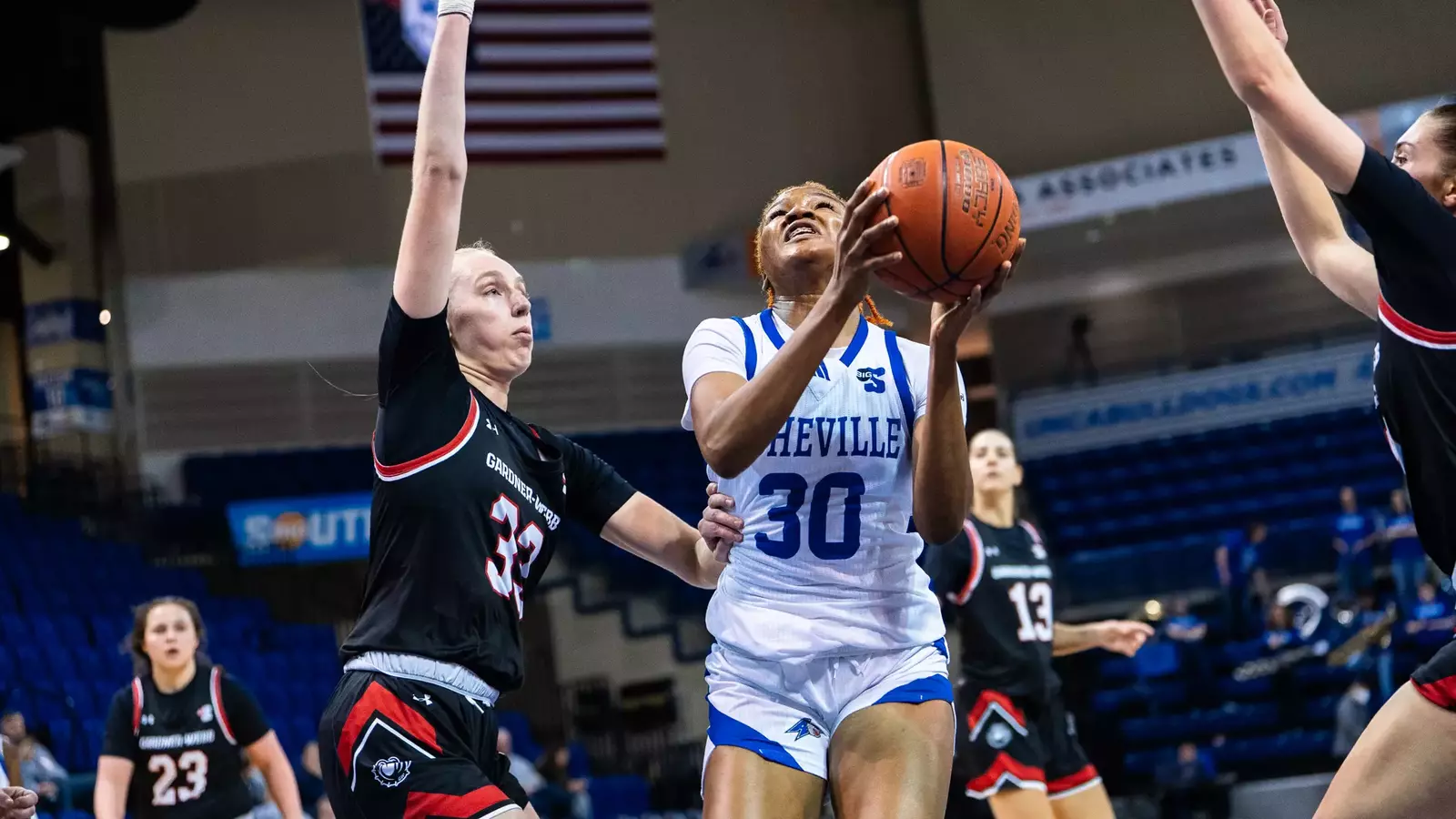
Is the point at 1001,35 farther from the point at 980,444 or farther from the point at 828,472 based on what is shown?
the point at 828,472

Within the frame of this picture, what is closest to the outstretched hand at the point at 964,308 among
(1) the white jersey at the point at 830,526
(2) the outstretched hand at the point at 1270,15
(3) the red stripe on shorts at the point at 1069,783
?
(1) the white jersey at the point at 830,526

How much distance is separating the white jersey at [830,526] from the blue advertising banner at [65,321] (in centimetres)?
1579

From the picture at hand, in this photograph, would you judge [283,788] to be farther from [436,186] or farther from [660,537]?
[436,186]

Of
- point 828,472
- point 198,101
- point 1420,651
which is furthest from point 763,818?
point 198,101

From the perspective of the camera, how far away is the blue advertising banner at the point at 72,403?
56.5 feet

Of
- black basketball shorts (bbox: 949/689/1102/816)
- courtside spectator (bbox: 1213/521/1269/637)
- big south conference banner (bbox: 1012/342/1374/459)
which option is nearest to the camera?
black basketball shorts (bbox: 949/689/1102/816)

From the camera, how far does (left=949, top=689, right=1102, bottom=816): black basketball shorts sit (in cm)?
662

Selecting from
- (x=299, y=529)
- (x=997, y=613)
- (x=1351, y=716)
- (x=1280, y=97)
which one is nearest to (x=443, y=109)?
(x=1280, y=97)

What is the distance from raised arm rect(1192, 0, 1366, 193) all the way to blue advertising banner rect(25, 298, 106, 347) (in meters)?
16.7

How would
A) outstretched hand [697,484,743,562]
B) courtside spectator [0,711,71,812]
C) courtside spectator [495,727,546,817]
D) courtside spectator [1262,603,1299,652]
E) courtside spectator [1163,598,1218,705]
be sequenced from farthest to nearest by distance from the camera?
courtside spectator [1163,598,1218,705] < courtside spectator [1262,603,1299,652] < courtside spectator [495,727,546,817] < courtside spectator [0,711,71,812] < outstretched hand [697,484,743,562]

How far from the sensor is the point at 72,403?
17.2 metres

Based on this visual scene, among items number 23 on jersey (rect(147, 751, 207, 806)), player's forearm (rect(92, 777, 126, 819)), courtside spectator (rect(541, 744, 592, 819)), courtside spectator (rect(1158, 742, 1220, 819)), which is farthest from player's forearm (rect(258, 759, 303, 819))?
courtside spectator (rect(1158, 742, 1220, 819))

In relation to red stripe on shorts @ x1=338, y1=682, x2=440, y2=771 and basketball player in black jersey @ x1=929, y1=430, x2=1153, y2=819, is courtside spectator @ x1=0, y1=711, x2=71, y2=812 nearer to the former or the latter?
basketball player in black jersey @ x1=929, y1=430, x2=1153, y2=819

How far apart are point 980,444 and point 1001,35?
13.3 m
